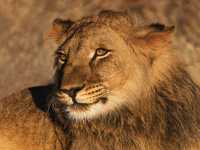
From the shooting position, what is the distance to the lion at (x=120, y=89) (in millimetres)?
4895

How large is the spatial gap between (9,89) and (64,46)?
10.2 ft

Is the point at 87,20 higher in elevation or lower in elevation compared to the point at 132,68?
higher

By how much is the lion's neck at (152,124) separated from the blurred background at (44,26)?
2.23 m

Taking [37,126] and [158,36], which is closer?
[158,36]

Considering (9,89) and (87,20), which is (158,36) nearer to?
(87,20)

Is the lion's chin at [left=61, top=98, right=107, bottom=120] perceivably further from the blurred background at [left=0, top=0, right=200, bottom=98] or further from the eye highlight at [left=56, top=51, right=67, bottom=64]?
the blurred background at [left=0, top=0, right=200, bottom=98]

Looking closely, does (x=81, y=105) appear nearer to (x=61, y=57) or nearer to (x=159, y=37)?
(x=61, y=57)

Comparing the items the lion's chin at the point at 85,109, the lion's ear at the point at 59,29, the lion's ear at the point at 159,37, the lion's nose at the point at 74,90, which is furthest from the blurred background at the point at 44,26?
the lion's nose at the point at 74,90

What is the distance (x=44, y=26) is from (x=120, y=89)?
3.30 meters

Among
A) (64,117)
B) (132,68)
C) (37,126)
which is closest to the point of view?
(132,68)

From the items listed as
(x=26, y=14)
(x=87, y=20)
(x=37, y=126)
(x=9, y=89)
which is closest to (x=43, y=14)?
(x=26, y=14)

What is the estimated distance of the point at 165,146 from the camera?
5.20 metres

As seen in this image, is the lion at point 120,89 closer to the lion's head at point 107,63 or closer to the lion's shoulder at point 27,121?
the lion's head at point 107,63

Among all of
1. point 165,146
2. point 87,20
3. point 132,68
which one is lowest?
point 165,146
